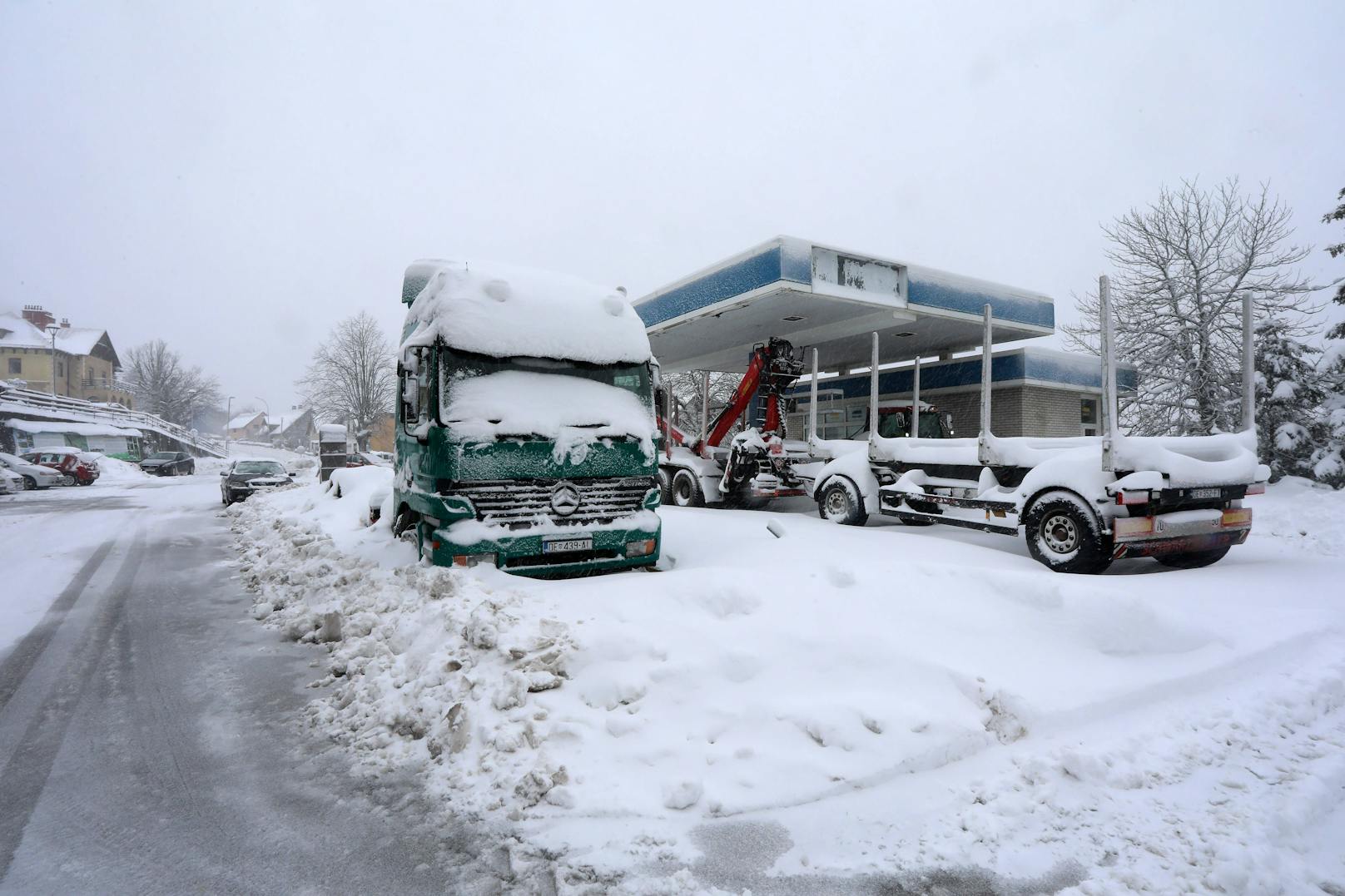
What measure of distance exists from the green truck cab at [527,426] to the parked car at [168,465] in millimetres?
42337

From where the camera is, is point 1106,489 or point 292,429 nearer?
point 1106,489

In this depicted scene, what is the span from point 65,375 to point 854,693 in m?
85.4

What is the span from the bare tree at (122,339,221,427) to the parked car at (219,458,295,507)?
61963 mm

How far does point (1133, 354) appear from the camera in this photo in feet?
62.8

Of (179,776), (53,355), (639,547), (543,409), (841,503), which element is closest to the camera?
(179,776)

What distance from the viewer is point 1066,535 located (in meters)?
7.18

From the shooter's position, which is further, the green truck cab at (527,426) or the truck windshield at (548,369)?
the truck windshield at (548,369)

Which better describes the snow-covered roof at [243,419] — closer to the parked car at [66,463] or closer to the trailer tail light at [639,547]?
the parked car at [66,463]

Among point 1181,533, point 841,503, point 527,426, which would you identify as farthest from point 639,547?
point 1181,533

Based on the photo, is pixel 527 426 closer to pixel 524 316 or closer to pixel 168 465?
pixel 524 316

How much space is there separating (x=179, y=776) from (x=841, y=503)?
9162 millimetres

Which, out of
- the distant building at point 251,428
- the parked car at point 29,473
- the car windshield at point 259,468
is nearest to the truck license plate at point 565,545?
the car windshield at point 259,468

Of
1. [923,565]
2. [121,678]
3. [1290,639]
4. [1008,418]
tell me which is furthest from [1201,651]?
[1008,418]

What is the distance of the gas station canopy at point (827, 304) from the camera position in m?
13.9
